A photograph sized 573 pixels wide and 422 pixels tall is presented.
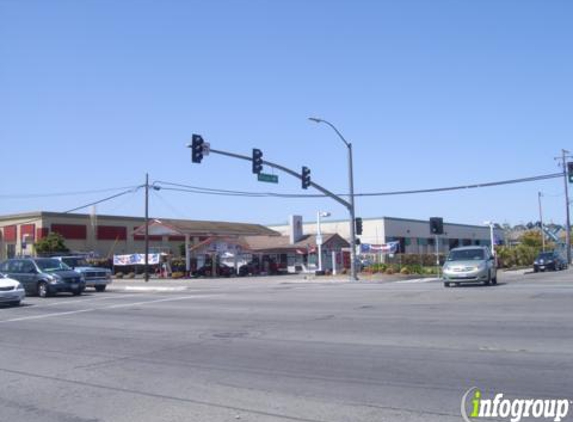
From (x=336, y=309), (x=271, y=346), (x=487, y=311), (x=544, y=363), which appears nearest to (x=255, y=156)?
(x=336, y=309)

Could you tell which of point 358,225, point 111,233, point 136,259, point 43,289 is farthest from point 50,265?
point 111,233

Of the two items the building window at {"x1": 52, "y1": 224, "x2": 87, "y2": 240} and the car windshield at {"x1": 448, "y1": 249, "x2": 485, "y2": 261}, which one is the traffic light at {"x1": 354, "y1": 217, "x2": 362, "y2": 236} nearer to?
the car windshield at {"x1": 448, "y1": 249, "x2": 485, "y2": 261}

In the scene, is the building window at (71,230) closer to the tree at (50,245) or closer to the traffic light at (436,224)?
the tree at (50,245)

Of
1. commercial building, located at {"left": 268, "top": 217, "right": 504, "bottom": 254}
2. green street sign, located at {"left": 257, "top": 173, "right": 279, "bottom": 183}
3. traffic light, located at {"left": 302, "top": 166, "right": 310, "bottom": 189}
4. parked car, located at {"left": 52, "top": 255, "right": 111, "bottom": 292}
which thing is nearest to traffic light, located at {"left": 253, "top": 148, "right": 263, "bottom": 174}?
green street sign, located at {"left": 257, "top": 173, "right": 279, "bottom": 183}

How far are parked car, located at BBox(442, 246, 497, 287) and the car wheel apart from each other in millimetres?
17271

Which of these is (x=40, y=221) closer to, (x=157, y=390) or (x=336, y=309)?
(x=336, y=309)

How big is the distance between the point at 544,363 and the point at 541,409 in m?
2.48

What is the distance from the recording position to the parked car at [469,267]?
26.1 meters

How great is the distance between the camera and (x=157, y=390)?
838 centimetres

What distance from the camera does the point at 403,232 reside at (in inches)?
3305

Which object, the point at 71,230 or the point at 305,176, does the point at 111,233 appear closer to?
the point at 71,230

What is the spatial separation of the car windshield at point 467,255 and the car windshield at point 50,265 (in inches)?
690

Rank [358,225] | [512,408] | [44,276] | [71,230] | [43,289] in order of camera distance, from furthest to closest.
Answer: [71,230], [358,225], [43,289], [44,276], [512,408]

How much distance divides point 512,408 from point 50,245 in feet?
204
